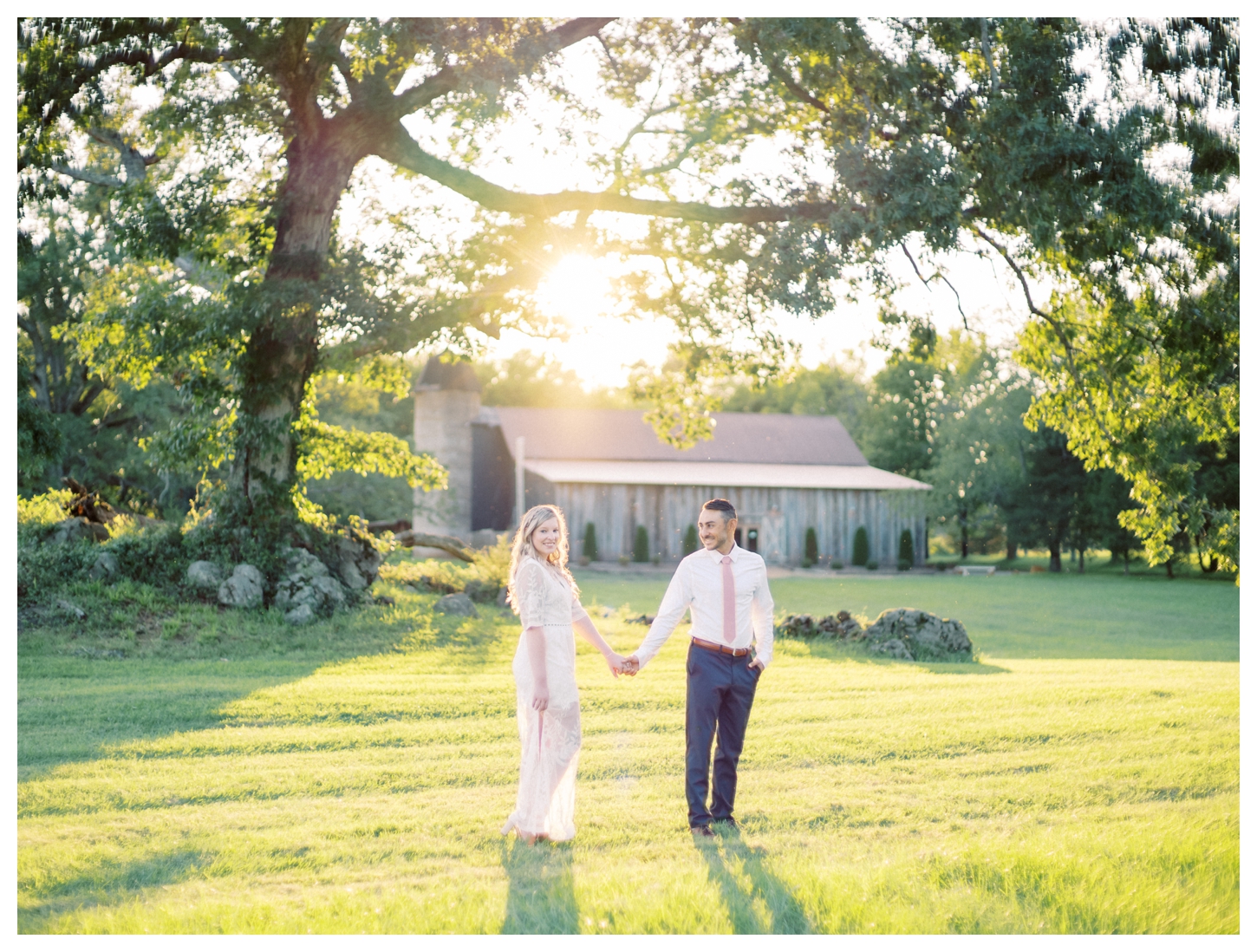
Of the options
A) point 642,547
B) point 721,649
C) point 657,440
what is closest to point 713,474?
point 642,547

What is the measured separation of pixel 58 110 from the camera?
1022cm

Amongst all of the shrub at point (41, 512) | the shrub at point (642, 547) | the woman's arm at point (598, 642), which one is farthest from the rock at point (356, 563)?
the shrub at point (642, 547)

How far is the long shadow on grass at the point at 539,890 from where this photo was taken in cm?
422

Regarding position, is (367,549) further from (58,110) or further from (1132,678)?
(1132,678)

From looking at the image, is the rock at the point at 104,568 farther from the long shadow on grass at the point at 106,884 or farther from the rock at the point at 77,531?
the long shadow on grass at the point at 106,884

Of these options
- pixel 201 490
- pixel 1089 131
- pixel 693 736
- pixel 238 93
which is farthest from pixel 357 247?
pixel 693 736

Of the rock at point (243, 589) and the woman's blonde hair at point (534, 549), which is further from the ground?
the woman's blonde hair at point (534, 549)

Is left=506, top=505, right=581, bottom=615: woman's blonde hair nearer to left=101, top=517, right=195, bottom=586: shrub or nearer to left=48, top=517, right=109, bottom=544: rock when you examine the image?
left=101, top=517, right=195, bottom=586: shrub

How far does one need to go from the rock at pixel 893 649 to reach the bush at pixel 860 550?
20.6m

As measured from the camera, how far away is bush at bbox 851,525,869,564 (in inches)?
1326

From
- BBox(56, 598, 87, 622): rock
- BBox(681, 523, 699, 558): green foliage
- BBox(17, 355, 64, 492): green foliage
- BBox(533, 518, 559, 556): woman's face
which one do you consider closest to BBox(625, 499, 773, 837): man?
BBox(533, 518, 559, 556): woman's face

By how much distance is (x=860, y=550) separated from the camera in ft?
111

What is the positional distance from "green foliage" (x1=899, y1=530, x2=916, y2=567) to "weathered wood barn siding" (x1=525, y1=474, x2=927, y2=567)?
0.12 m

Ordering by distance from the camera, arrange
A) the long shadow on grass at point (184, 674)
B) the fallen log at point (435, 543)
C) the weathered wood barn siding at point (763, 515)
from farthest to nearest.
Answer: the weathered wood barn siding at point (763, 515) < the fallen log at point (435, 543) < the long shadow on grass at point (184, 674)
